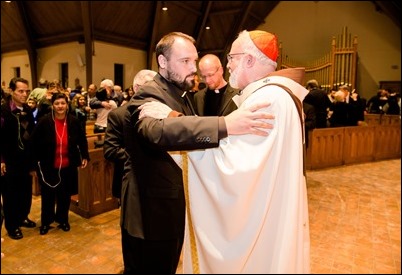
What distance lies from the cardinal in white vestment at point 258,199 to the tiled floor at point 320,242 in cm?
187

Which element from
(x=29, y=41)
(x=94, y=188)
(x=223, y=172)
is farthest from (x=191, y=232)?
(x=29, y=41)

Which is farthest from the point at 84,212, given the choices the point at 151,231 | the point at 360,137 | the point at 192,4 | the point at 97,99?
the point at 192,4

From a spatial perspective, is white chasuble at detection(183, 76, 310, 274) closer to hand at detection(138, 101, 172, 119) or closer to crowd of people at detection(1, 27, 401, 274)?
crowd of people at detection(1, 27, 401, 274)

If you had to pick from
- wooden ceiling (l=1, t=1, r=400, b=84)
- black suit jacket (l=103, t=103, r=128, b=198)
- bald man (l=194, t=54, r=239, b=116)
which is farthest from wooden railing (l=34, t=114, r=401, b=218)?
wooden ceiling (l=1, t=1, r=400, b=84)

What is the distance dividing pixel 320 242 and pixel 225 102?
173 cm

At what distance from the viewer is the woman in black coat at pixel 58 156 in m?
3.22

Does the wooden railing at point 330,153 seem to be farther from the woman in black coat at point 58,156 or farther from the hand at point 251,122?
the hand at point 251,122

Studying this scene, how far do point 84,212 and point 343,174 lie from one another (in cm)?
424

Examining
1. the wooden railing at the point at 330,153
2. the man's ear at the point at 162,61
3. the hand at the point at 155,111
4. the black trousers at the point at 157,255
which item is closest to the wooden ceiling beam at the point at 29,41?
the wooden railing at the point at 330,153

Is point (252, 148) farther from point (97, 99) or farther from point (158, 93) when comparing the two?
point (97, 99)

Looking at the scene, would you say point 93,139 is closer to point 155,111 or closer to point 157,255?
point 157,255

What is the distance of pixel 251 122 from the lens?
100 centimetres

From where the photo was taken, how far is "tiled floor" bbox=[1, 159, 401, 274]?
2748 mm

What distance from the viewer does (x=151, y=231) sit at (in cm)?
157
